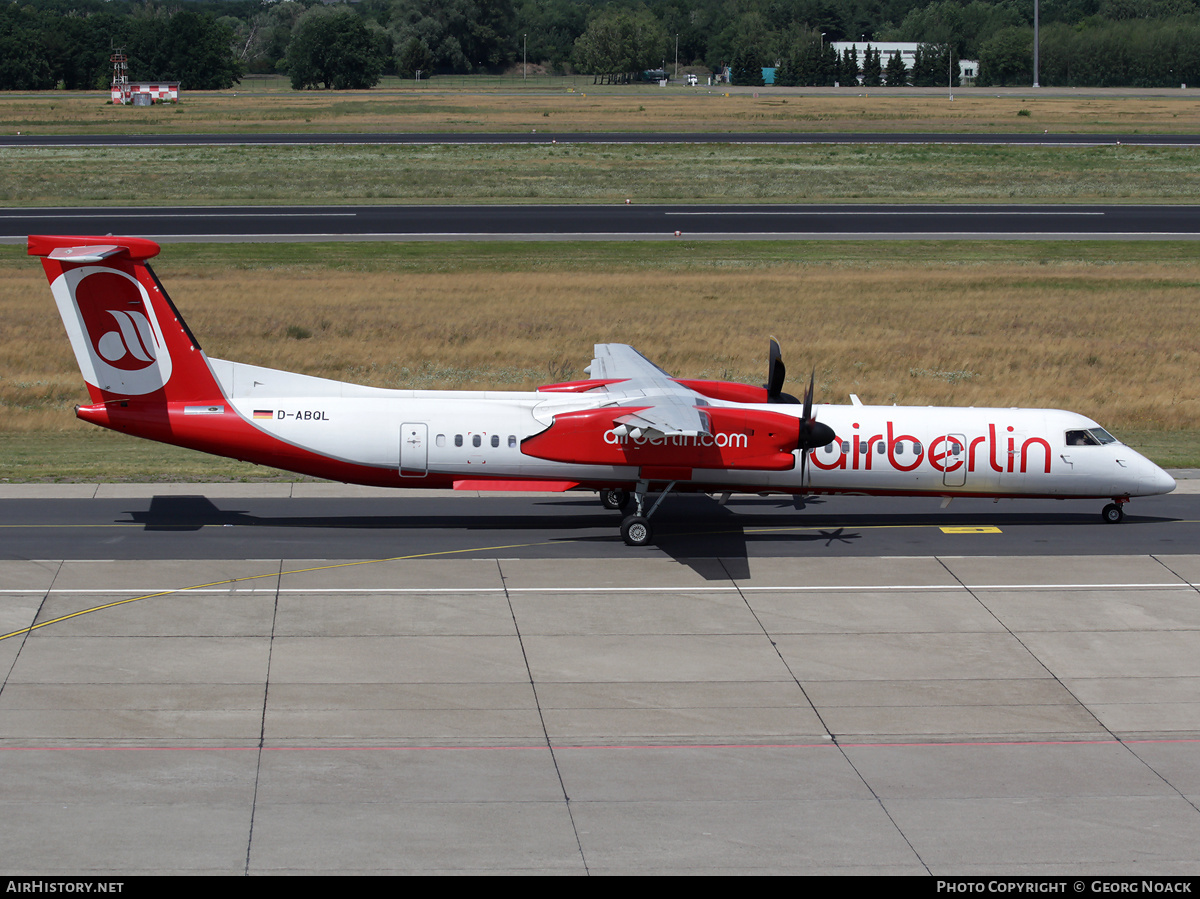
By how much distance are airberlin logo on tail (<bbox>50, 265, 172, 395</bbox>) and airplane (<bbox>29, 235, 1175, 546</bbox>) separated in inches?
1.2

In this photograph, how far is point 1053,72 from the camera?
7279 inches

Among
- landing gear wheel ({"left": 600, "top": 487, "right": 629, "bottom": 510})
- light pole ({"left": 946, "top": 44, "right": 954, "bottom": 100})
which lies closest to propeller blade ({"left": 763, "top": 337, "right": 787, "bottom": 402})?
landing gear wheel ({"left": 600, "top": 487, "right": 629, "bottom": 510})

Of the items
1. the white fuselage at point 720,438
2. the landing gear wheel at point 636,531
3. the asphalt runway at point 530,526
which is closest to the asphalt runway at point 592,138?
the asphalt runway at point 530,526

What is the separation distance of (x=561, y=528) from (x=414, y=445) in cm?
428

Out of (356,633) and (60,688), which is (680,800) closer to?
(356,633)

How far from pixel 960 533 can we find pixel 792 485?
435 cm

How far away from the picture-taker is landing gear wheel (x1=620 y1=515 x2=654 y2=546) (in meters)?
28.2

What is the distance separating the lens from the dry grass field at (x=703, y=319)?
44.8m

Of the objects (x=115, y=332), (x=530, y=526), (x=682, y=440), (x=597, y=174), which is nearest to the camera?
(x=115, y=332)

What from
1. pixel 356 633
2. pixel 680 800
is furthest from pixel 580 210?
pixel 680 800

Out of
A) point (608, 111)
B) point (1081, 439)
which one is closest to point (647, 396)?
point (1081, 439)

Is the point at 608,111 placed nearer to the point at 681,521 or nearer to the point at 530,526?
the point at 681,521

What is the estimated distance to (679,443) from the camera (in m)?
27.8
